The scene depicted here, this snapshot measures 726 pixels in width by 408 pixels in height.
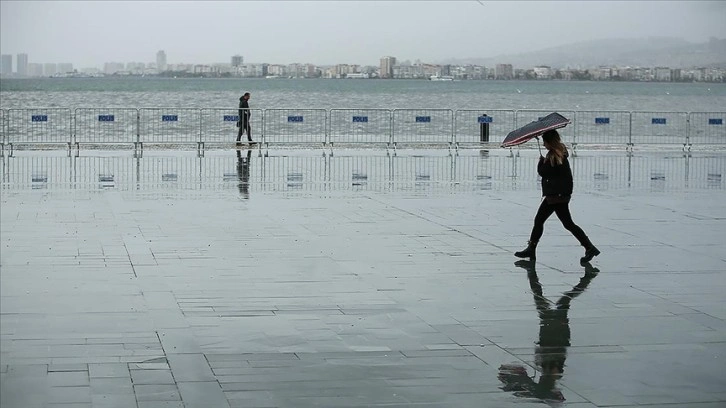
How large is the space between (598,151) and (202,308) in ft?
86.2

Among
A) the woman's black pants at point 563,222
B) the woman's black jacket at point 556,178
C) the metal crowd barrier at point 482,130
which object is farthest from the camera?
the metal crowd barrier at point 482,130

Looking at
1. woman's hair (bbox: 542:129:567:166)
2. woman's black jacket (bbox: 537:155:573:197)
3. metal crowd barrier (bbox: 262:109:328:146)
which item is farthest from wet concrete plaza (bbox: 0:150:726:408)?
metal crowd barrier (bbox: 262:109:328:146)

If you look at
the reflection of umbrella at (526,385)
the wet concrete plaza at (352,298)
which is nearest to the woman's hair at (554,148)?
the wet concrete plaza at (352,298)

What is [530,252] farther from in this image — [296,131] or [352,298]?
[296,131]

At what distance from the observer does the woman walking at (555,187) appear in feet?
44.8

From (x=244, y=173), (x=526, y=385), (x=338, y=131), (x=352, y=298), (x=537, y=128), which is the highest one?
(x=537, y=128)

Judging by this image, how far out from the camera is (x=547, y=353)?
30.5ft

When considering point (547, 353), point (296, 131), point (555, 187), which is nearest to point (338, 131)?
point (296, 131)

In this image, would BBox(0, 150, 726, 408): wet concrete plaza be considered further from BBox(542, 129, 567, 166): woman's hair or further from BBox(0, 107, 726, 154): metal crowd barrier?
BBox(0, 107, 726, 154): metal crowd barrier

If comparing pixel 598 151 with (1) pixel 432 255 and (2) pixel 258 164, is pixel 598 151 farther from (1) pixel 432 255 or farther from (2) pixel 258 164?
(1) pixel 432 255

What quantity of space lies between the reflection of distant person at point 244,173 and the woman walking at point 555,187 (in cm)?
767

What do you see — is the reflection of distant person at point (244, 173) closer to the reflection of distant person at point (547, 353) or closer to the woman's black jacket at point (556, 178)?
the woman's black jacket at point (556, 178)

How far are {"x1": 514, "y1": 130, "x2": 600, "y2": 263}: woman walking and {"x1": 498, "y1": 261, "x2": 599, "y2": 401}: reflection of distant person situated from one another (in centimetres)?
139

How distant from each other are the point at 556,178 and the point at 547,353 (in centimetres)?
476
